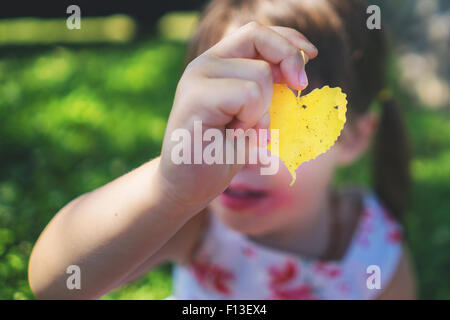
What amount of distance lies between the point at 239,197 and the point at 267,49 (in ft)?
1.64

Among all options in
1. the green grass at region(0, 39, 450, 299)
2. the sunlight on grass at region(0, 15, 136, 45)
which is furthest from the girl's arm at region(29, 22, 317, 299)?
the sunlight on grass at region(0, 15, 136, 45)

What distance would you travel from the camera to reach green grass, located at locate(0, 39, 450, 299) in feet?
4.46

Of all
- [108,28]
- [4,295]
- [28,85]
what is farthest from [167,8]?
[4,295]

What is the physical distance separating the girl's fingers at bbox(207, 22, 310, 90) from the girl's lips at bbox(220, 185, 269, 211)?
465 mm

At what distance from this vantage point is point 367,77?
4.05 feet

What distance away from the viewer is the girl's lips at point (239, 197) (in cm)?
107

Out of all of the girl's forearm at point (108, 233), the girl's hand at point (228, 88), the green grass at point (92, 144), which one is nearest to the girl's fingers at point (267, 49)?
the girl's hand at point (228, 88)

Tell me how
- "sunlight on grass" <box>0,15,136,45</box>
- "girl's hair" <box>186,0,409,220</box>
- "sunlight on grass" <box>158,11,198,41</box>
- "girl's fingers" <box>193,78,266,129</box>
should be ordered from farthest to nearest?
"sunlight on grass" <box>158,11,198,41</box>, "sunlight on grass" <box>0,15,136,45</box>, "girl's hair" <box>186,0,409,220</box>, "girl's fingers" <box>193,78,266,129</box>

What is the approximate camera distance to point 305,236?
135cm

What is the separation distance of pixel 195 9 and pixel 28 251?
127 inches

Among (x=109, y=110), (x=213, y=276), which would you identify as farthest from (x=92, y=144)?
(x=213, y=276)

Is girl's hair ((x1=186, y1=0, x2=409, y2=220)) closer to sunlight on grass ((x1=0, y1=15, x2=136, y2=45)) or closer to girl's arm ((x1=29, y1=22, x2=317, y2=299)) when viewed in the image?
girl's arm ((x1=29, y1=22, x2=317, y2=299))

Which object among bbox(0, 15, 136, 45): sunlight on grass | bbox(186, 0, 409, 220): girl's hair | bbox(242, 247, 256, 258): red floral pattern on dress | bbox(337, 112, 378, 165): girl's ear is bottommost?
bbox(242, 247, 256, 258): red floral pattern on dress

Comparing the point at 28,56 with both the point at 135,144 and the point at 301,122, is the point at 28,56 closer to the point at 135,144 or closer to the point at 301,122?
the point at 135,144
